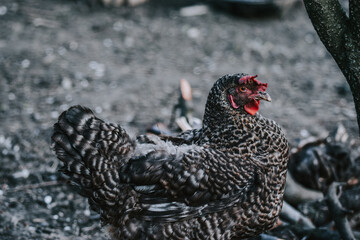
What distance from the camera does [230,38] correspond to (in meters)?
8.73

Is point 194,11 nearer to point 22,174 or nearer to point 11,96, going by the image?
point 11,96

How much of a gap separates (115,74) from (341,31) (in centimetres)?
478

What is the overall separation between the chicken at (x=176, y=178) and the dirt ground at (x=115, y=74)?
3.56 feet

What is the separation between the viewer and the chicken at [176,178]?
10.0ft

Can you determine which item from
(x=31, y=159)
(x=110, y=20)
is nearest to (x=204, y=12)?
(x=110, y=20)

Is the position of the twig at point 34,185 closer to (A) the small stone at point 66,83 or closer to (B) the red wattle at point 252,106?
(B) the red wattle at point 252,106

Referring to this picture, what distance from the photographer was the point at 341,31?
120 inches

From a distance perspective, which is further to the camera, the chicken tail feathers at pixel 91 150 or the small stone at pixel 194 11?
the small stone at pixel 194 11

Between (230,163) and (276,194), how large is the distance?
1.30ft

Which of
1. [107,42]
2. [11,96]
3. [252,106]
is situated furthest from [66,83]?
[252,106]

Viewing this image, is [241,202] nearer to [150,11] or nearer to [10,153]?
[10,153]

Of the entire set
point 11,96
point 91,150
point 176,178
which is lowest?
point 11,96

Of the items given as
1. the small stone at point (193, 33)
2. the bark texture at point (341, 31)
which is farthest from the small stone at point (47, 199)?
the small stone at point (193, 33)

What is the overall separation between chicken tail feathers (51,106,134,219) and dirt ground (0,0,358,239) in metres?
1.08
